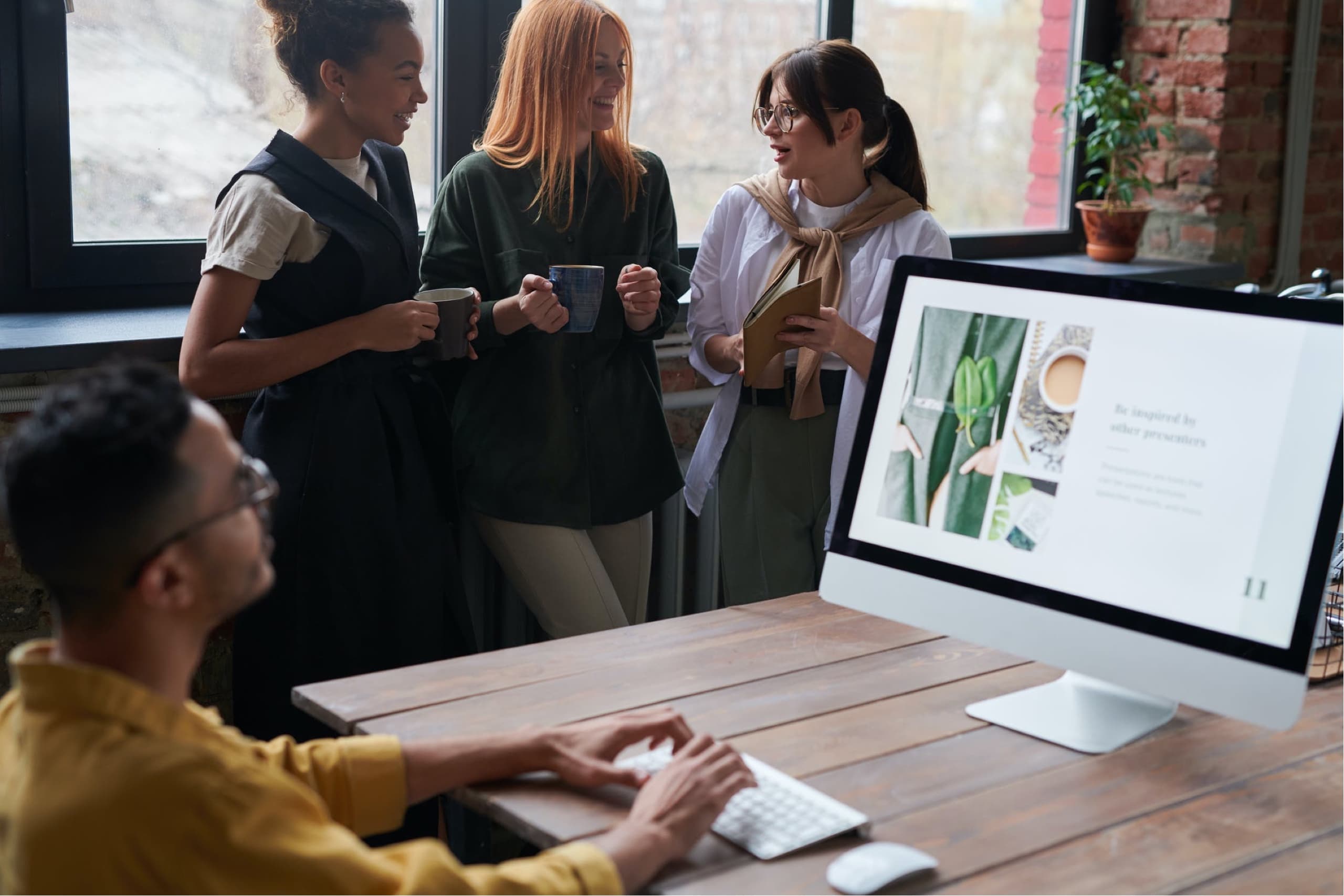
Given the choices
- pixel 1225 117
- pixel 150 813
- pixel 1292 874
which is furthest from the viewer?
pixel 1225 117

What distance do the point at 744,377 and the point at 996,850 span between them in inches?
44.0

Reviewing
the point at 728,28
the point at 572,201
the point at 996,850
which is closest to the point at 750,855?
the point at 996,850

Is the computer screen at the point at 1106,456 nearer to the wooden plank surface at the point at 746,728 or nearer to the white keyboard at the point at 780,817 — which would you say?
the wooden plank surface at the point at 746,728

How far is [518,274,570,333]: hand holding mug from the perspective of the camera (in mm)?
2115

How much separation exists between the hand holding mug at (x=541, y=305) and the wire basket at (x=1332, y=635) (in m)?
1.15

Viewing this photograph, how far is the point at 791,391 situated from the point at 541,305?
49 cm

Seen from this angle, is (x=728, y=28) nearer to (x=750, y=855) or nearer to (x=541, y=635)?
(x=541, y=635)

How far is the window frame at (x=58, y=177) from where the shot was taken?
224 cm

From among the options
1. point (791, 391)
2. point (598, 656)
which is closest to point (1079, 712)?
point (598, 656)

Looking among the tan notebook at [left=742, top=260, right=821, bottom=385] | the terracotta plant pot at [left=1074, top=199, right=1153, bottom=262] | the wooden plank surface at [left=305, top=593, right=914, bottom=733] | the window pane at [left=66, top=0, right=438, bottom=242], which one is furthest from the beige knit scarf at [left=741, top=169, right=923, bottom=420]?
the terracotta plant pot at [left=1074, top=199, right=1153, bottom=262]

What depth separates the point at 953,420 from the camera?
1535 millimetres

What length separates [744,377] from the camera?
2.21 meters

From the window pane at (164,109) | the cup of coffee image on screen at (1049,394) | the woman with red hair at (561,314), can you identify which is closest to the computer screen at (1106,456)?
the cup of coffee image on screen at (1049,394)

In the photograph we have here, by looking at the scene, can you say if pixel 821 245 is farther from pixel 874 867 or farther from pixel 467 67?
pixel 874 867
